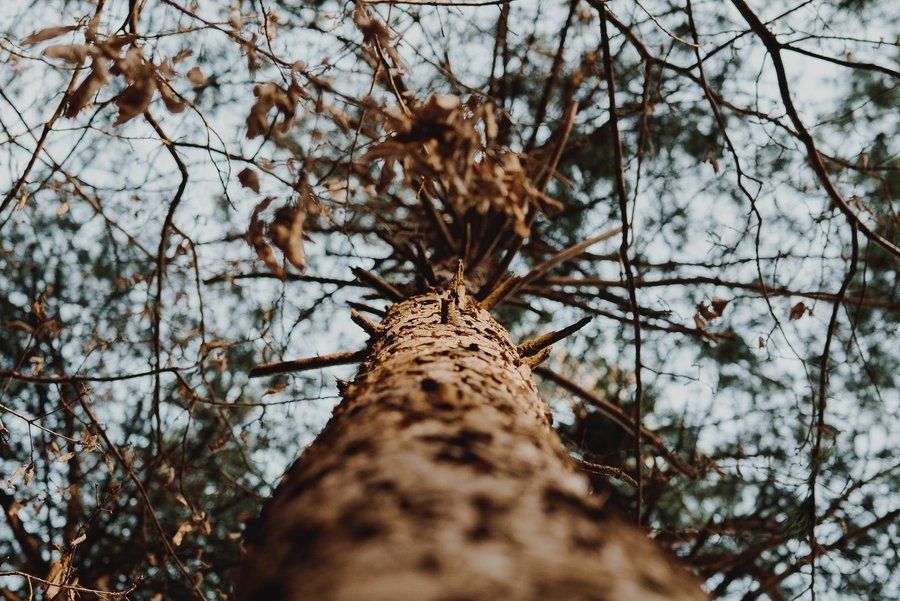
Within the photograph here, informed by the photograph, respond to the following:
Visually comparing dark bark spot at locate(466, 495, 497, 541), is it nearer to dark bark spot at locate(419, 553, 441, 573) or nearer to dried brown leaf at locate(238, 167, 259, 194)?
dark bark spot at locate(419, 553, 441, 573)

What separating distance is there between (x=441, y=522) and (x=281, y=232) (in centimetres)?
75

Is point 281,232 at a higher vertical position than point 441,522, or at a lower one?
higher

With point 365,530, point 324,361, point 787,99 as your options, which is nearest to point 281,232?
point 365,530

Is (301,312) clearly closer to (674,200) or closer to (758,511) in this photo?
(674,200)

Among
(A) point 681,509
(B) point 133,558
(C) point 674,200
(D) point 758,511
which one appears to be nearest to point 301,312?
(B) point 133,558

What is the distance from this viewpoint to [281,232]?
47.5 inches

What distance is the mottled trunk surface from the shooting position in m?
0.60

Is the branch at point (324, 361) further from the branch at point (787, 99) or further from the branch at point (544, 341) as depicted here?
the branch at point (787, 99)

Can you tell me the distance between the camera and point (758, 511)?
15.2 feet

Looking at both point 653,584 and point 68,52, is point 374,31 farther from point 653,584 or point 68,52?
point 653,584

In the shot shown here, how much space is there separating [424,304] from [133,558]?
11.4ft

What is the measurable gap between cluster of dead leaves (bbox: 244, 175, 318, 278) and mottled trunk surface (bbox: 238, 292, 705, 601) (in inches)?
14.1

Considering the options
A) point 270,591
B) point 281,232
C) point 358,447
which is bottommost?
point 270,591

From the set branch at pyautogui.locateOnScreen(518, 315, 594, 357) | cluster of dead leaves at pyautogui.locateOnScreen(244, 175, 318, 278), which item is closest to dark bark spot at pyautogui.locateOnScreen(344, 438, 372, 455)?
cluster of dead leaves at pyautogui.locateOnScreen(244, 175, 318, 278)
